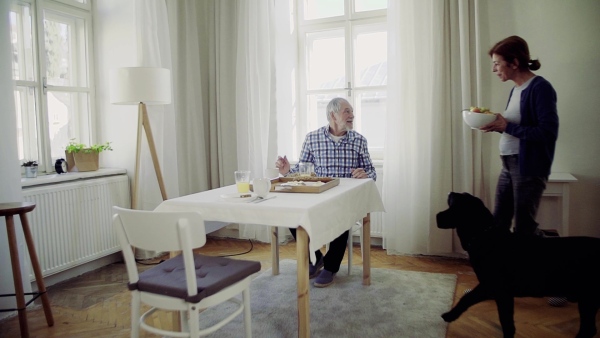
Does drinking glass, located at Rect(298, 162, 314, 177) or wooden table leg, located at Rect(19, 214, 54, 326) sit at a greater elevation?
drinking glass, located at Rect(298, 162, 314, 177)

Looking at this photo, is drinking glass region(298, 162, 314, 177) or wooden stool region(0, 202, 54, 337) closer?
wooden stool region(0, 202, 54, 337)

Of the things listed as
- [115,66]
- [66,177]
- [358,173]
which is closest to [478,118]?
[358,173]

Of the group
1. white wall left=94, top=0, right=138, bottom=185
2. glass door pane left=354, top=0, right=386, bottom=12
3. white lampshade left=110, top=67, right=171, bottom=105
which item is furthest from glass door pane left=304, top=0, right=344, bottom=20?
white lampshade left=110, top=67, right=171, bottom=105

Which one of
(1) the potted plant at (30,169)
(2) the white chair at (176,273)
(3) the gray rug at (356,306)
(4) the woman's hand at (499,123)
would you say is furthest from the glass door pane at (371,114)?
(1) the potted plant at (30,169)

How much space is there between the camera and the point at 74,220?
2.94m

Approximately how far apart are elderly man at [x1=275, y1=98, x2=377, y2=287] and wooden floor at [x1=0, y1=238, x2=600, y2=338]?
56 cm

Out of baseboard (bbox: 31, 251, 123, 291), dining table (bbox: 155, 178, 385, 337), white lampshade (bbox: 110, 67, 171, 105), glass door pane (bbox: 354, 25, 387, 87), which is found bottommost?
baseboard (bbox: 31, 251, 123, 291)

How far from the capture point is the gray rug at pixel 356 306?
2.09m

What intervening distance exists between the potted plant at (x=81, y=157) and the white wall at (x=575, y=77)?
10.6ft

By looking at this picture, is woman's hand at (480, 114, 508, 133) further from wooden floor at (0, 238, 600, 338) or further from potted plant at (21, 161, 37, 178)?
potted plant at (21, 161, 37, 178)

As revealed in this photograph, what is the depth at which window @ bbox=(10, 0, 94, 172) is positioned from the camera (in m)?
2.99

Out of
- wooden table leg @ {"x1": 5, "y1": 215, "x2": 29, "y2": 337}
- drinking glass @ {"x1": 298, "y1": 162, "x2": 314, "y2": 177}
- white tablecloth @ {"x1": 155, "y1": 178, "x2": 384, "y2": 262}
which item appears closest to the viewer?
white tablecloth @ {"x1": 155, "y1": 178, "x2": 384, "y2": 262}

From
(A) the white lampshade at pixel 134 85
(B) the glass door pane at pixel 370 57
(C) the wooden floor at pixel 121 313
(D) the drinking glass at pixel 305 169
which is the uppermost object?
(B) the glass door pane at pixel 370 57

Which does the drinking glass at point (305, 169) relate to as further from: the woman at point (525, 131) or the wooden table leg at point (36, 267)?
the wooden table leg at point (36, 267)
